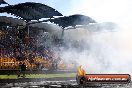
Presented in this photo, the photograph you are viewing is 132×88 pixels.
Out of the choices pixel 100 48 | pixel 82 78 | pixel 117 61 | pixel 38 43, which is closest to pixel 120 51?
pixel 117 61

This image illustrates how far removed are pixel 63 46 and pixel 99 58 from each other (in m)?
8.07

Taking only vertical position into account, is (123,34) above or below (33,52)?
above

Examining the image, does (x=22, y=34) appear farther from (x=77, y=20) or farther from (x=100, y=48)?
(x=100, y=48)

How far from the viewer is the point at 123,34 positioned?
3553 centimetres

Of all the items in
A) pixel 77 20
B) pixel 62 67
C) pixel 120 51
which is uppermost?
pixel 77 20

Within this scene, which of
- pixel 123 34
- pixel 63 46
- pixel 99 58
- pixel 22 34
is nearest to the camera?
pixel 123 34

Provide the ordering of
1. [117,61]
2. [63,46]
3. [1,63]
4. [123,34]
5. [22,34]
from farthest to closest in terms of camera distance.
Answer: [63,46]
[22,34]
[123,34]
[117,61]
[1,63]

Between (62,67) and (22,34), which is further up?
(22,34)

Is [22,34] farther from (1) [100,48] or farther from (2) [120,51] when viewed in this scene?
(2) [120,51]

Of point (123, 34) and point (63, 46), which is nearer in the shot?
point (123, 34)

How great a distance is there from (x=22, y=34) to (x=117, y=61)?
48.2 feet

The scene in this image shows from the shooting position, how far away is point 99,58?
3781 centimetres

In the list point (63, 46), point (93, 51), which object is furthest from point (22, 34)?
point (93, 51)

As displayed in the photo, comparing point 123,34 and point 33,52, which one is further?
point 33,52
